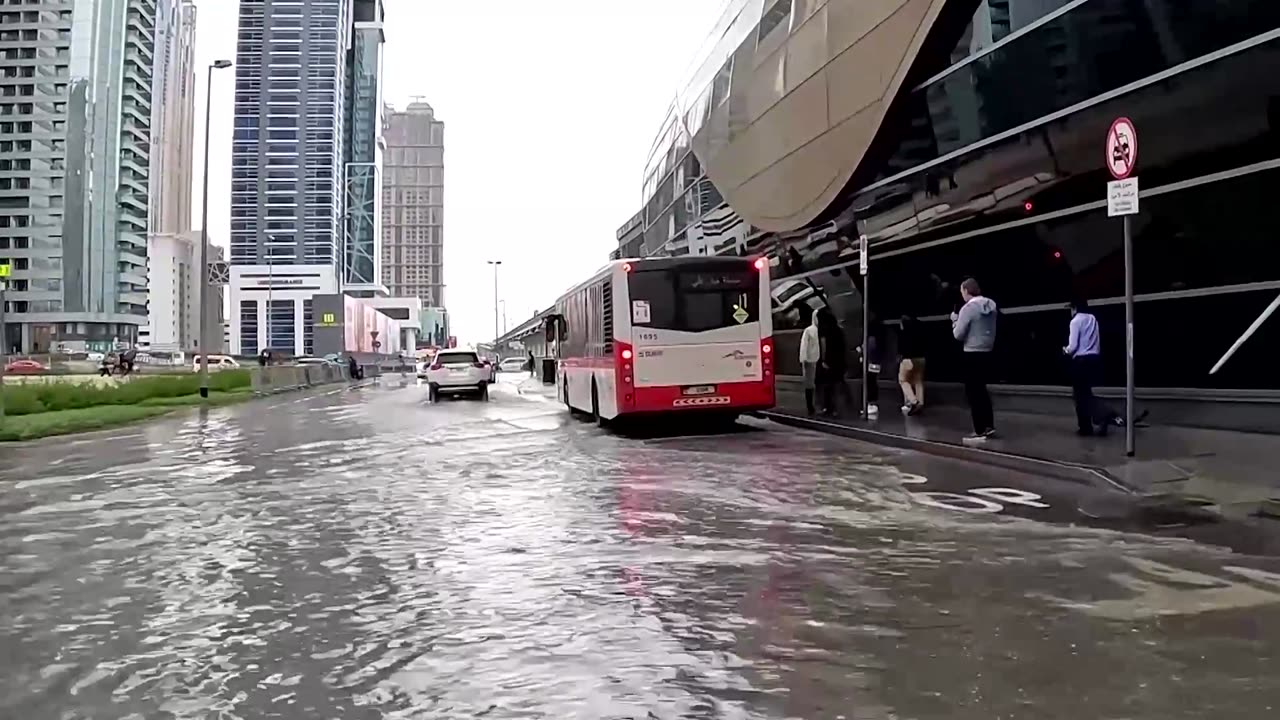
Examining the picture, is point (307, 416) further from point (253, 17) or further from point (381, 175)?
point (381, 175)

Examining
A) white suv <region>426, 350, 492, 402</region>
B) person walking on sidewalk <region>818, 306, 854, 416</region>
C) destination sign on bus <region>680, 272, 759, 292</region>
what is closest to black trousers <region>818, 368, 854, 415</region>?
person walking on sidewalk <region>818, 306, 854, 416</region>

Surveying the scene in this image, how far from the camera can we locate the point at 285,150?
151250 millimetres

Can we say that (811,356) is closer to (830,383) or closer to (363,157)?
(830,383)

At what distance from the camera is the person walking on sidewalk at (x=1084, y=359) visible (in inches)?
524

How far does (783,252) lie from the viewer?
1226 inches

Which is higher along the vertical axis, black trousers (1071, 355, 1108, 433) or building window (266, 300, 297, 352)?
building window (266, 300, 297, 352)

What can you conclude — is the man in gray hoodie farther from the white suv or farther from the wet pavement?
the white suv

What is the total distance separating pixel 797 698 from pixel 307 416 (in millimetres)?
24207

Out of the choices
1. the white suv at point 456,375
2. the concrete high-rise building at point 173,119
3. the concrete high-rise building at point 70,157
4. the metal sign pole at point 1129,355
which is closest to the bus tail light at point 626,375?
the metal sign pole at point 1129,355

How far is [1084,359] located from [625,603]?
931 cm

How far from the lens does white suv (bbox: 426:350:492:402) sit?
3672cm

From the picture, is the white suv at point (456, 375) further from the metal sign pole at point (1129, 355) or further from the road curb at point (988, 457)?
the metal sign pole at point (1129, 355)

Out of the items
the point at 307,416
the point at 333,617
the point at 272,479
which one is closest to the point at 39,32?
the point at 307,416

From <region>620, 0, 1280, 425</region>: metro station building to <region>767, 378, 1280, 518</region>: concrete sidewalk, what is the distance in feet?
4.05
